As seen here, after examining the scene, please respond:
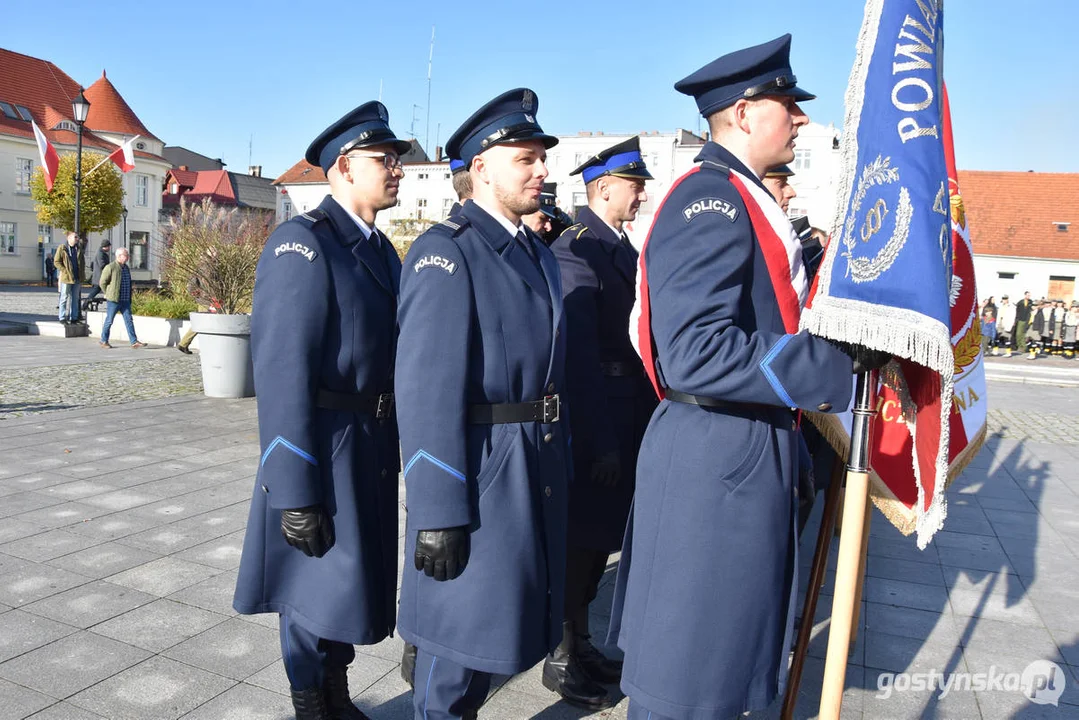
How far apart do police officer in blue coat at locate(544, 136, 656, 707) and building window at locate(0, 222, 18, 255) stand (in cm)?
4960

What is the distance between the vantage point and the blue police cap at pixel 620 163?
4.16 metres

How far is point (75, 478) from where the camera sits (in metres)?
6.32

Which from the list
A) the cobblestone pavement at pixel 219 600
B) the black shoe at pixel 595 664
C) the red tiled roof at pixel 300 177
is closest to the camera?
the cobblestone pavement at pixel 219 600

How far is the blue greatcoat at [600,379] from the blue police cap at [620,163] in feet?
1.14

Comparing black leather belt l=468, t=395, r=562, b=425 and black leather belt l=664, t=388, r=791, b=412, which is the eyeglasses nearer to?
black leather belt l=468, t=395, r=562, b=425

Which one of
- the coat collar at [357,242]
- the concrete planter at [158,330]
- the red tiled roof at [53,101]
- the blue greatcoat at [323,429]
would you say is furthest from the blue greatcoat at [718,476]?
the red tiled roof at [53,101]

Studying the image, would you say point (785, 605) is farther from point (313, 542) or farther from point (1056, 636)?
point (1056, 636)

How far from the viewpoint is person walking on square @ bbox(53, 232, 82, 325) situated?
16734 millimetres

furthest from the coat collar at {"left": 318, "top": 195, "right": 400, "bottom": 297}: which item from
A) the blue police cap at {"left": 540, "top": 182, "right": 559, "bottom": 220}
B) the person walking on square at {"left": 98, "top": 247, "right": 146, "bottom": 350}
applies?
the person walking on square at {"left": 98, "top": 247, "right": 146, "bottom": 350}

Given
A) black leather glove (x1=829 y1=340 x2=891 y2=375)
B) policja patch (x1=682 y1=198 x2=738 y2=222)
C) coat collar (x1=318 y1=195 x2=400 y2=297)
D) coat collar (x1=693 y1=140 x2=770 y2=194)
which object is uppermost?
coat collar (x1=693 y1=140 x2=770 y2=194)

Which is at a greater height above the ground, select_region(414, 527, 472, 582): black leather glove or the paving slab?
select_region(414, 527, 472, 582): black leather glove

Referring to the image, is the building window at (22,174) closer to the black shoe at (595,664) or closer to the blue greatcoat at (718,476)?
the black shoe at (595,664)

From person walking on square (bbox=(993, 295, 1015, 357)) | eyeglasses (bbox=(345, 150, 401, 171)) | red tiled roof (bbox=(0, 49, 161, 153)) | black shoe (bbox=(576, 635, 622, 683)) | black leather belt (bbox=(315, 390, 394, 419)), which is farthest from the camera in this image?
red tiled roof (bbox=(0, 49, 161, 153))

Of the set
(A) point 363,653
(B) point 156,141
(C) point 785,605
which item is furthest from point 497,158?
(B) point 156,141
